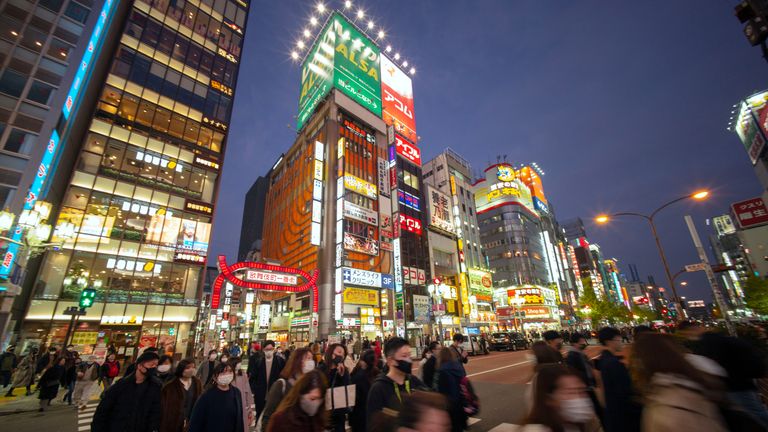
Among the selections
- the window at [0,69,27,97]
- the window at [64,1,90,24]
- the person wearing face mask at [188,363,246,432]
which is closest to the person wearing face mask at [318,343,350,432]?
the person wearing face mask at [188,363,246,432]

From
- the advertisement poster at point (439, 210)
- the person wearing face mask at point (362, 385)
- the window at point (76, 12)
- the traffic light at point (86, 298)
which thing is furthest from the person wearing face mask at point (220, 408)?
the advertisement poster at point (439, 210)

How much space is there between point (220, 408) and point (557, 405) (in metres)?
4.02

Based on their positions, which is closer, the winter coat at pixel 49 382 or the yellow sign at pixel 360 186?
the winter coat at pixel 49 382

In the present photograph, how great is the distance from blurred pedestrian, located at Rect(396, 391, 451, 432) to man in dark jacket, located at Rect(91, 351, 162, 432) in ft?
15.2

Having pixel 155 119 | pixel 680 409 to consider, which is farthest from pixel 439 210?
pixel 680 409

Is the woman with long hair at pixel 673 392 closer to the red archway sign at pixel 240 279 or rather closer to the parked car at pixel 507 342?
the red archway sign at pixel 240 279

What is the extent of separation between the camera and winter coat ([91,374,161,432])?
14.4 feet

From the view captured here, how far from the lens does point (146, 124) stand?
1194 inches

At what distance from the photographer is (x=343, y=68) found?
52281 mm

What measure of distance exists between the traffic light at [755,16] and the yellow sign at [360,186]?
36026 millimetres

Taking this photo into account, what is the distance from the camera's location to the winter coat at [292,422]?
287 centimetres

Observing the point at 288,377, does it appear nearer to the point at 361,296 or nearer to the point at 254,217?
the point at 361,296

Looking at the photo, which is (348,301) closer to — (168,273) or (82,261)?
(168,273)

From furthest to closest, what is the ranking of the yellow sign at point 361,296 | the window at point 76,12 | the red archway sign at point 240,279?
the yellow sign at point 361,296 < the window at point 76,12 < the red archway sign at point 240,279
